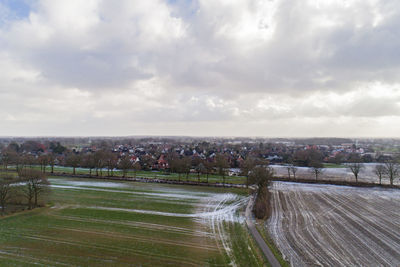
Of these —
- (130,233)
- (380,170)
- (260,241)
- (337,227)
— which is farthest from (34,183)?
(380,170)

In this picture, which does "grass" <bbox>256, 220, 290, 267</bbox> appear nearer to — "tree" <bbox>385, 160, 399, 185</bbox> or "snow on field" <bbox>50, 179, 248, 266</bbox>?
"snow on field" <bbox>50, 179, 248, 266</bbox>

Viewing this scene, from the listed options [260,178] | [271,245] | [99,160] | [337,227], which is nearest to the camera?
[271,245]

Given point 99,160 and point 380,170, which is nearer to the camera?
point 380,170

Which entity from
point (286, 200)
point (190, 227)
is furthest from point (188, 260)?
point (286, 200)

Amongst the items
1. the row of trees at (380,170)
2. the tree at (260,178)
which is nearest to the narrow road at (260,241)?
the tree at (260,178)

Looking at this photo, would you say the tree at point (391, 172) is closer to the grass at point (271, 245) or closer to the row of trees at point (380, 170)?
the row of trees at point (380, 170)

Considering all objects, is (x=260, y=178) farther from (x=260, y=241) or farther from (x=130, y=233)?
(x=130, y=233)

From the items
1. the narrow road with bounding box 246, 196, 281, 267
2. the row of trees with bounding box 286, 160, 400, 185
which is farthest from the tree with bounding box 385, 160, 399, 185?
the narrow road with bounding box 246, 196, 281, 267
